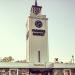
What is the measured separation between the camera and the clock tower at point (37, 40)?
54031 millimetres

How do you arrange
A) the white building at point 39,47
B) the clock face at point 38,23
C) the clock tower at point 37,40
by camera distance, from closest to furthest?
the white building at point 39,47
the clock tower at point 37,40
the clock face at point 38,23

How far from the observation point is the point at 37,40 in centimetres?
5444

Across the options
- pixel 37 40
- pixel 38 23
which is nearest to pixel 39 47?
pixel 37 40

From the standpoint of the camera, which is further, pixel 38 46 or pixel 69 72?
pixel 38 46

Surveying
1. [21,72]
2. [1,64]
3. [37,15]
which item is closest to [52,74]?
[21,72]

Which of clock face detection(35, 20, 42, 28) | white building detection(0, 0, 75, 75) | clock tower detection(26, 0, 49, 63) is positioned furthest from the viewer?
clock face detection(35, 20, 42, 28)

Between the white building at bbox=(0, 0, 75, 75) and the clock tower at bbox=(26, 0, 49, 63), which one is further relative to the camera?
the clock tower at bbox=(26, 0, 49, 63)

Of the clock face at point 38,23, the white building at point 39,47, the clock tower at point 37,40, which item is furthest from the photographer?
the clock face at point 38,23

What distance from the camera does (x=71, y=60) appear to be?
5744 centimetres

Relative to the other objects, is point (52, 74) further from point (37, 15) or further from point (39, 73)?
point (37, 15)

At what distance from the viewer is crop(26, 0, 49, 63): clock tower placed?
5403 centimetres

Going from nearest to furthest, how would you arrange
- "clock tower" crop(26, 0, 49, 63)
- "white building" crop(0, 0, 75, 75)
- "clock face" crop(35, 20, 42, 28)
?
"white building" crop(0, 0, 75, 75) < "clock tower" crop(26, 0, 49, 63) < "clock face" crop(35, 20, 42, 28)

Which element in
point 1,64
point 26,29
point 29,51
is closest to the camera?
point 1,64

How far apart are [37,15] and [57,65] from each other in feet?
37.9
